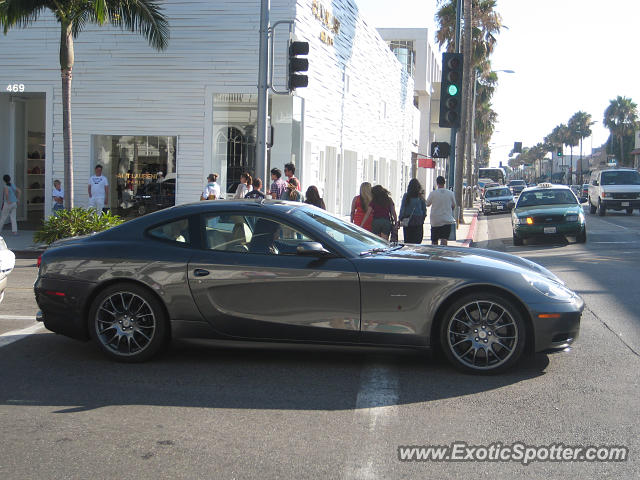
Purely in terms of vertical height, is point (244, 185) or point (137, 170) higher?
point (137, 170)

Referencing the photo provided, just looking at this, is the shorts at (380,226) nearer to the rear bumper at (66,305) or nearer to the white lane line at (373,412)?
the white lane line at (373,412)

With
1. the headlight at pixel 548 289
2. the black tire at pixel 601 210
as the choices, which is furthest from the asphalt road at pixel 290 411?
the black tire at pixel 601 210

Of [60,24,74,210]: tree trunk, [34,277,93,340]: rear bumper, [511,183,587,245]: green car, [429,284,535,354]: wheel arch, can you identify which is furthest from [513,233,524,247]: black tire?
[34,277,93,340]: rear bumper

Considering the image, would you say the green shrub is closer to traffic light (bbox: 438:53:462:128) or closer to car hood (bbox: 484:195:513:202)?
traffic light (bbox: 438:53:462:128)

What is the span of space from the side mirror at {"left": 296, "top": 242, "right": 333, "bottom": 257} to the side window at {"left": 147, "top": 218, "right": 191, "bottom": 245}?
3.48 feet

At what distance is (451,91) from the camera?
1574 cm

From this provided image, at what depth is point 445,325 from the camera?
5.86m

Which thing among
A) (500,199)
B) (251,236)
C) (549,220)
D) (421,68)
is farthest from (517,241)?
(421,68)

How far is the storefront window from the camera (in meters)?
19.2

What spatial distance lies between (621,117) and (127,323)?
334ft

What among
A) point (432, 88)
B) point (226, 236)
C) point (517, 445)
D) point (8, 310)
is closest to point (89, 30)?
point (8, 310)

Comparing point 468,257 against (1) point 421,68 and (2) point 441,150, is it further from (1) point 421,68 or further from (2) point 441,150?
(1) point 421,68

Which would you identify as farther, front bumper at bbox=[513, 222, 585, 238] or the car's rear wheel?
front bumper at bbox=[513, 222, 585, 238]

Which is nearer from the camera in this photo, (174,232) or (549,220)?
(174,232)
